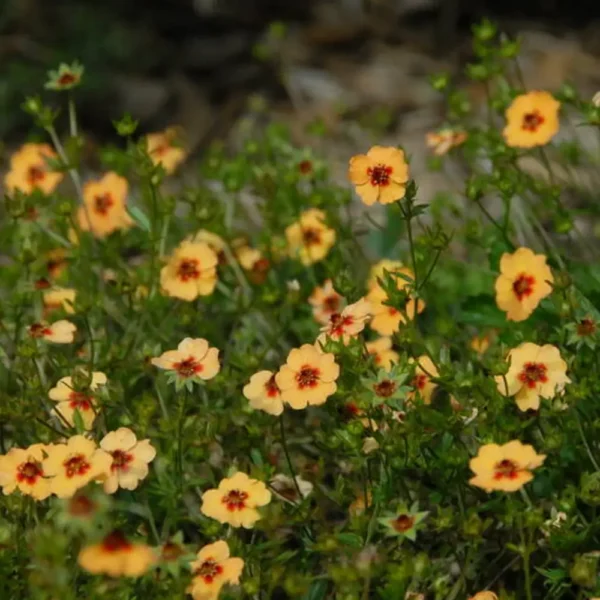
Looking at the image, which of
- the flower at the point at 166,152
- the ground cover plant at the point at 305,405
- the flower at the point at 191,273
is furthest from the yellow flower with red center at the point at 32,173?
the flower at the point at 191,273

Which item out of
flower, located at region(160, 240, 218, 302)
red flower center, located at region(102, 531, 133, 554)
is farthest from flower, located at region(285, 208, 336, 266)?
red flower center, located at region(102, 531, 133, 554)

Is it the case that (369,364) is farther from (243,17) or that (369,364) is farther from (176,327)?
(243,17)

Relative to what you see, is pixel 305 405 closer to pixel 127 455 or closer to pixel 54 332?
pixel 127 455

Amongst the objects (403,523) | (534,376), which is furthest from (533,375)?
(403,523)

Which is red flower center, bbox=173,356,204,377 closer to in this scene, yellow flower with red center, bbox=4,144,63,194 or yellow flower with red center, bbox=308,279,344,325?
yellow flower with red center, bbox=308,279,344,325

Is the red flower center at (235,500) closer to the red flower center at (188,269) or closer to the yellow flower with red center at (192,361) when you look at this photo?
the yellow flower with red center at (192,361)

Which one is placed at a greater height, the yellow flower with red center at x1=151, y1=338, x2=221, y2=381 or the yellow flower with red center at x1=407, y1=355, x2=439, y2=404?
the yellow flower with red center at x1=151, y1=338, x2=221, y2=381
